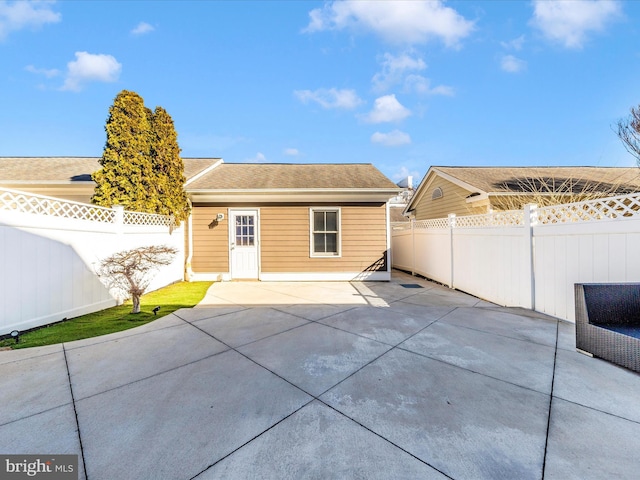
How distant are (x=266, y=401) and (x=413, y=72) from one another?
48.9 feet

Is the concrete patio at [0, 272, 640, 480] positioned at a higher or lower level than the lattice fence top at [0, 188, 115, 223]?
lower

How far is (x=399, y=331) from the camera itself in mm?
3674

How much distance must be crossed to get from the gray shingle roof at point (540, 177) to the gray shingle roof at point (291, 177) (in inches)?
139

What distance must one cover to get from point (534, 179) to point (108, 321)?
42.8 ft

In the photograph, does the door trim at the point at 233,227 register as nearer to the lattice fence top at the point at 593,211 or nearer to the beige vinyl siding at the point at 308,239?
the beige vinyl siding at the point at 308,239

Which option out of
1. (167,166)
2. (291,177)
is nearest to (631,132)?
(291,177)

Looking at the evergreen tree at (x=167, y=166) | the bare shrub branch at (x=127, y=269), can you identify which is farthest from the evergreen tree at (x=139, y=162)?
the bare shrub branch at (x=127, y=269)

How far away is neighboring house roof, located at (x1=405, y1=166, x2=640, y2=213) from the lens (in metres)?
8.41

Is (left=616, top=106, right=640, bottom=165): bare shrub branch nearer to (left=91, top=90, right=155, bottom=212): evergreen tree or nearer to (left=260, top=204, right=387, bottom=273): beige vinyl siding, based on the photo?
(left=260, top=204, right=387, bottom=273): beige vinyl siding

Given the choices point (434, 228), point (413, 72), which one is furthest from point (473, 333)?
point (413, 72)

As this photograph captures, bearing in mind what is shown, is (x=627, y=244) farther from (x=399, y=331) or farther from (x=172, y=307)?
(x=172, y=307)

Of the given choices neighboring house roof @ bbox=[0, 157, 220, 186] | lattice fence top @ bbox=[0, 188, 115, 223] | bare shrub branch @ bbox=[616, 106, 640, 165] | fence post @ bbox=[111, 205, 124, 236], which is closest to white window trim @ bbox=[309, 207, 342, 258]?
neighboring house roof @ bbox=[0, 157, 220, 186]

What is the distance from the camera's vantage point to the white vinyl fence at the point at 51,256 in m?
3.54

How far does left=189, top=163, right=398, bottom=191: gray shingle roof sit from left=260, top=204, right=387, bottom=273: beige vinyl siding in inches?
28.5
